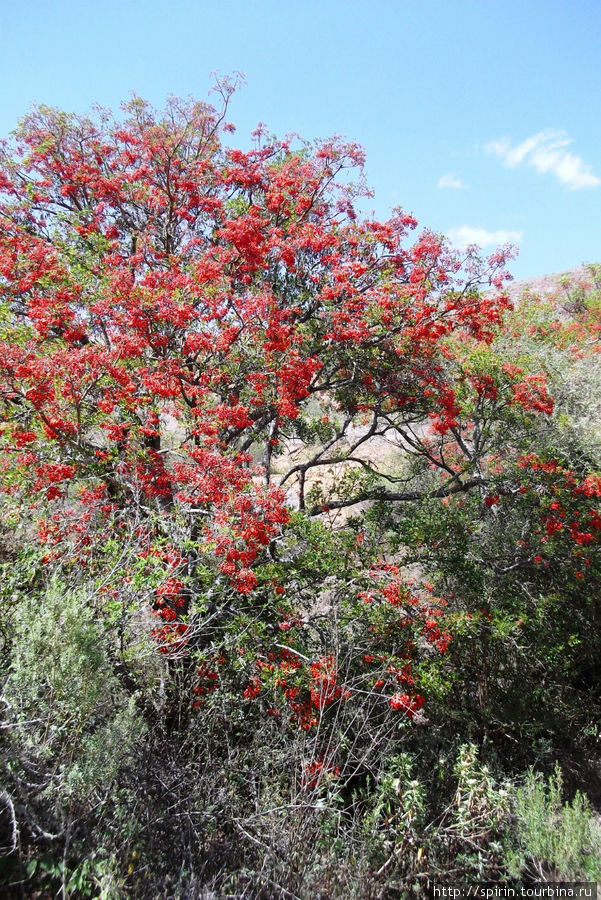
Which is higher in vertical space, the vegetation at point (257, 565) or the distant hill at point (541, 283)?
the distant hill at point (541, 283)

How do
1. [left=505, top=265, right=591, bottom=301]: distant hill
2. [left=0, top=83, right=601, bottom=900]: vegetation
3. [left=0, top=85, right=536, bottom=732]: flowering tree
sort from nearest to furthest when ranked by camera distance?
[left=0, top=83, right=601, bottom=900]: vegetation
[left=0, top=85, right=536, bottom=732]: flowering tree
[left=505, top=265, right=591, bottom=301]: distant hill

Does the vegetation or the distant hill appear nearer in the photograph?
the vegetation

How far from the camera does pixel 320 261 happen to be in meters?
7.06

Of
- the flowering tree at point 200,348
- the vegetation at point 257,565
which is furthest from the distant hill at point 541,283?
the flowering tree at point 200,348

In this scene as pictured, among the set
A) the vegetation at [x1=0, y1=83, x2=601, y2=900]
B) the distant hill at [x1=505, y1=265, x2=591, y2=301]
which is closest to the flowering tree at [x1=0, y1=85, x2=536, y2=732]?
the vegetation at [x1=0, y1=83, x2=601, y2=900]

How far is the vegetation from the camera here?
3158 millimetres

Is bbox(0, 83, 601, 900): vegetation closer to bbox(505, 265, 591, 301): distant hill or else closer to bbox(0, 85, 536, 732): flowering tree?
bbox(0, 85, 536, 732): flowering tree

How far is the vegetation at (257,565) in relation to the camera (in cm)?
316

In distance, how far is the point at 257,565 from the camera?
5242 millimetres

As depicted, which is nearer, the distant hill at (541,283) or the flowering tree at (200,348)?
the flowering tree at (200,348)

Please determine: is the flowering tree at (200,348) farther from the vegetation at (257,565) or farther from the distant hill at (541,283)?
the distant hill at (541,283)

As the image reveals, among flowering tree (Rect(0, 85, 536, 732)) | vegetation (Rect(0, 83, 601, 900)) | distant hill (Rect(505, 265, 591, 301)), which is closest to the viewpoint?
vegetation (Rect(0, 83, 601, 900))

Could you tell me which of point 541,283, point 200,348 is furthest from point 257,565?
point 541,283

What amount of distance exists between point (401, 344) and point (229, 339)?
7.66 feet
